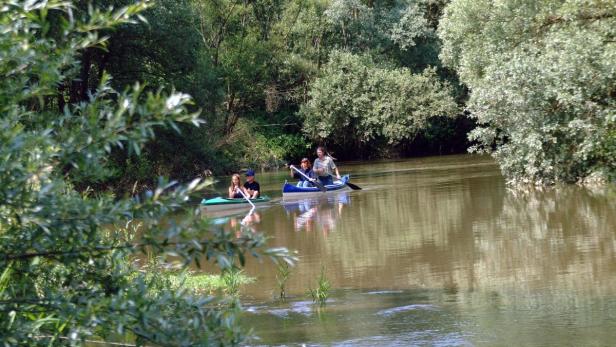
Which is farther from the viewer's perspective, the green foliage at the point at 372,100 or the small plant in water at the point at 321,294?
the green foliage at the point at 372,100

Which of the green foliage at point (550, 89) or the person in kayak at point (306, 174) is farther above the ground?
the green foliage at point (550, 89)

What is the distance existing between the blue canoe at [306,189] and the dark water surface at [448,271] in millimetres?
1759

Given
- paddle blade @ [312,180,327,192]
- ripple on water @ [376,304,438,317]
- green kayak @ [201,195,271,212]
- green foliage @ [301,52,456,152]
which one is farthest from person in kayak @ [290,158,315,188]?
green foliage @ [301,52,456,152]

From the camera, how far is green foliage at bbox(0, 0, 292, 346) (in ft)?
11.3

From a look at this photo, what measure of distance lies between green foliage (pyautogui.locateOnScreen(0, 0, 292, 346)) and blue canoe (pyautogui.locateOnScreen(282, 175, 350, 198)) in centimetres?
1888

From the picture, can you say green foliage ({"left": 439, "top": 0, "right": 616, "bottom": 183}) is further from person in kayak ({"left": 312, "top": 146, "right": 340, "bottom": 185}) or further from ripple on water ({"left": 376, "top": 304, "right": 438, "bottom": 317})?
ripple on water ({"left": 376, "top": 304, "right": 438, "bottom": 317})

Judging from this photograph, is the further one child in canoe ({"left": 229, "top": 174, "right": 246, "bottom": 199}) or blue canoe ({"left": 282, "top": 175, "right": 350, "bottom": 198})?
blue canoe ({"left": 282, "top": 175, "right": 350, "bottom": 198})

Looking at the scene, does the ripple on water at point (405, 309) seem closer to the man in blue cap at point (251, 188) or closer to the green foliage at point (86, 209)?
the green foliage at point (86, 209)

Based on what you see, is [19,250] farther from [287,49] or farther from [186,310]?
[287,49]

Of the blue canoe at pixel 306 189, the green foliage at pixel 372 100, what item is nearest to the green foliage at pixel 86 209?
the blue canoe at pixel 306 189

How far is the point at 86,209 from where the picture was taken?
3.49 metres

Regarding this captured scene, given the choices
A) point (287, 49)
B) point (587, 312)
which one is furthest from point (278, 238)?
point (287, 49)

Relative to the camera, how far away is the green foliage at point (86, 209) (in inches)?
136

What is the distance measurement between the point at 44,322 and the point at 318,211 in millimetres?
16354
